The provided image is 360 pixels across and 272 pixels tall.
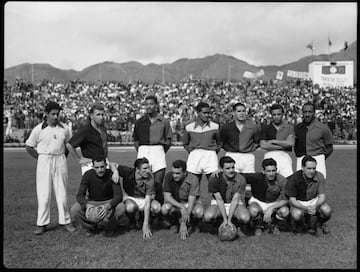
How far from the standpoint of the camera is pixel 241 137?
5.86 m

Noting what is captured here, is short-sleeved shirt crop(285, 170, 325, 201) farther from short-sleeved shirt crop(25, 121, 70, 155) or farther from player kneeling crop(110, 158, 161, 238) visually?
short-sleeved shirt crop(25, 121, 70, 155)

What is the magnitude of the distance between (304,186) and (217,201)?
1356 mm

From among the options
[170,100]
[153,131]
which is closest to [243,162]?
[153,131]

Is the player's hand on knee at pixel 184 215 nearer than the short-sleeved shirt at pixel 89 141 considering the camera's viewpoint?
Yes

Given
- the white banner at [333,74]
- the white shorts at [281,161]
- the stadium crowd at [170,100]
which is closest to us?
the white shorts at [281,161]

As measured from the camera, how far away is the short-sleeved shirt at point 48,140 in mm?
5625

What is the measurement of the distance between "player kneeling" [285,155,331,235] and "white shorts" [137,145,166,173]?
206cm

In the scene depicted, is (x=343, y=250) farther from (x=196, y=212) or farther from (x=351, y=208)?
Result: (x=351, y=208)

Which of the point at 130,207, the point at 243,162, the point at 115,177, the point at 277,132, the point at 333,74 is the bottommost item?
the point at 130,207

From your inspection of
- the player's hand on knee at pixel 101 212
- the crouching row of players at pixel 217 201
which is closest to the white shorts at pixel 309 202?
the crouching row of players at pixel 217 201

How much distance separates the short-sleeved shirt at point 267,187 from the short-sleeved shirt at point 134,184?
1526mm

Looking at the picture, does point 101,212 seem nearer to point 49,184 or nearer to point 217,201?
point 49,184

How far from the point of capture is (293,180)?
542cm

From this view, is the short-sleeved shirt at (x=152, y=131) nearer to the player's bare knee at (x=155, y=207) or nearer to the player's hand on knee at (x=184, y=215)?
the player's bare knee at (x=155, y=207)
